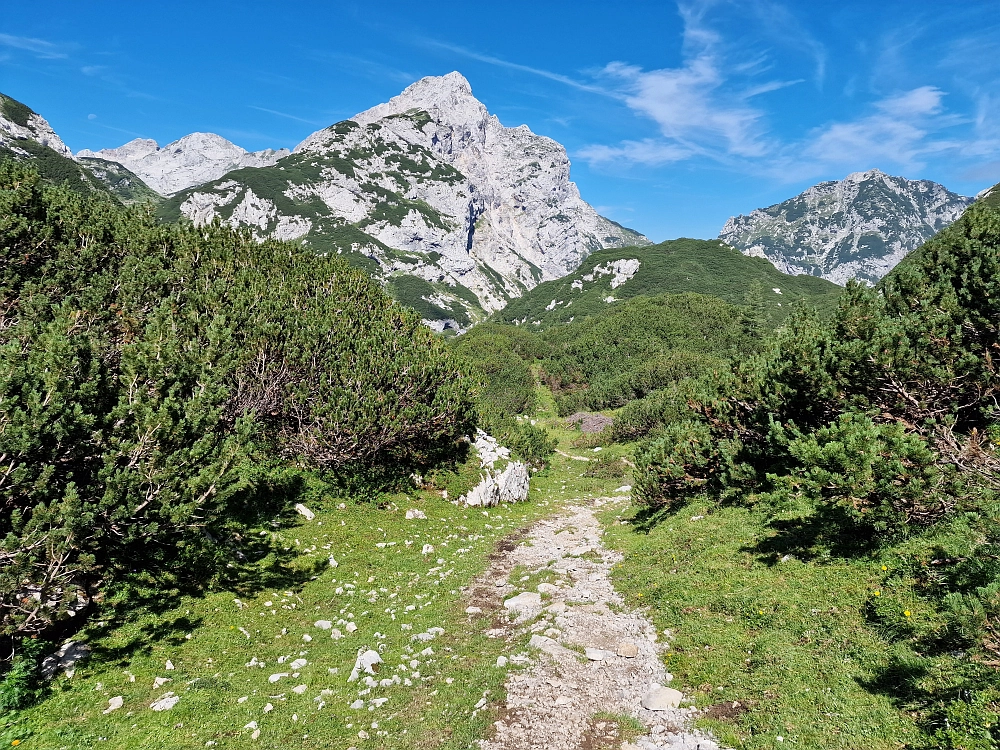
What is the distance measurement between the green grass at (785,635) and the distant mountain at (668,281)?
445ft

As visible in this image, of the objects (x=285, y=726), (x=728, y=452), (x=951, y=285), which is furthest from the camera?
(x=728, y=452)

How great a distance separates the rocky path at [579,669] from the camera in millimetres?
7113

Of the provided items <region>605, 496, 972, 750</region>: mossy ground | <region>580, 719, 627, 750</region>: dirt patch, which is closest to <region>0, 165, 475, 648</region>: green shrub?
<region>580, 719, 627, 750</region>: dirt patch

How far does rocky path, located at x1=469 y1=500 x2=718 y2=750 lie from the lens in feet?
23.3

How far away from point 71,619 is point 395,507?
1070 cm

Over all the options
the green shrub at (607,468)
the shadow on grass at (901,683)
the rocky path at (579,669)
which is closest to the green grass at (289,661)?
the rocky path at (579,669)

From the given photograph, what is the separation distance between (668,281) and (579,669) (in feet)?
559

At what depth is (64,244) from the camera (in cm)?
1669

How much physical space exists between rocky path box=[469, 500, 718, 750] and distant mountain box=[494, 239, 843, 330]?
442 feet

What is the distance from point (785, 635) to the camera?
848 cm

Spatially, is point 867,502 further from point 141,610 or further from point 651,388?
point 651,388

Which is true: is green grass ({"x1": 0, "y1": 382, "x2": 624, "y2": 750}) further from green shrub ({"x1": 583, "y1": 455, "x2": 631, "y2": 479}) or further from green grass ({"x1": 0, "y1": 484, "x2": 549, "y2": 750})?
green shrub ({"x1": 583, "y1": 455, "x2": 631, "y2": 479})

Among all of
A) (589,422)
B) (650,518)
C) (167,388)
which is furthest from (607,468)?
(167,388)

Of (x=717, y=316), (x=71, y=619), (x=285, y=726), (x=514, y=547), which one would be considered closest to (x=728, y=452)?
(x=514, y=547)
